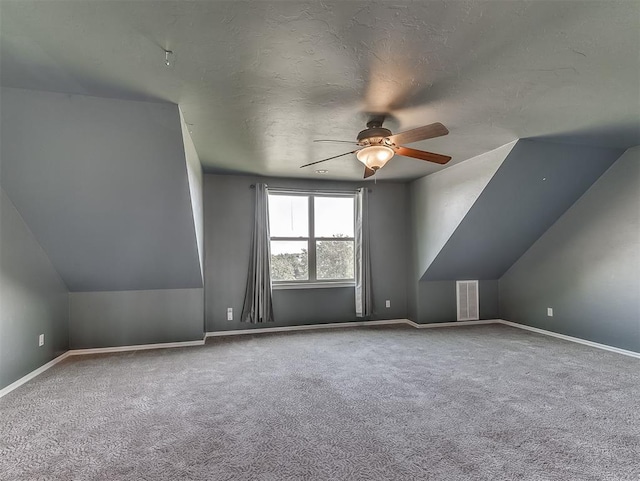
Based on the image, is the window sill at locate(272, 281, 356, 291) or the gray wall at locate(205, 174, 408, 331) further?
the window sill at locate(272, 281, 356, 291)

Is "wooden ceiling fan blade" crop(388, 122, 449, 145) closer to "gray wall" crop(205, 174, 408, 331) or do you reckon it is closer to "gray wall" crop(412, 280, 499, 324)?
"gray wall" crop(205, 174, 408, 331)

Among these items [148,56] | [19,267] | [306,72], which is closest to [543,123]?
[306,72]

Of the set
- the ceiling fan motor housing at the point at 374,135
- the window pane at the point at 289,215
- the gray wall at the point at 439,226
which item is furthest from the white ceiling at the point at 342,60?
the window pane at the point at 289,215

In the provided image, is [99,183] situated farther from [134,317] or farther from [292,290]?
[292,290]

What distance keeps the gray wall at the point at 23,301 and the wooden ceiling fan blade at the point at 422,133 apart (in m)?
3.24

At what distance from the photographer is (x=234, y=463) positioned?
1870 millimetres

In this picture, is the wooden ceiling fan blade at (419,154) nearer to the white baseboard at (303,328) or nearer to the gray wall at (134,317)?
the gray wall at (134,317)

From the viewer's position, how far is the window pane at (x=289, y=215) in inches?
202

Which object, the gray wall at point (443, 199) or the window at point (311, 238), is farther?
the window at point (311, 238)

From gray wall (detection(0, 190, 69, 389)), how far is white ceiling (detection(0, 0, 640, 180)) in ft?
4.77

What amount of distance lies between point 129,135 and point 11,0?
1288 millimetres

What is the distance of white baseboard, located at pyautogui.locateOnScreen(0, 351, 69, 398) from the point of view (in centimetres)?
284

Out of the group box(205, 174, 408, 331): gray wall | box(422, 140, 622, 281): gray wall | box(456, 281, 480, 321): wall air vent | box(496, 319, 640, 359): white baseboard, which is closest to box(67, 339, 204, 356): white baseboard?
box(205, 174, 408, 331): gray wall

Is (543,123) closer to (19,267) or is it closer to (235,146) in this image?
(235,146)
